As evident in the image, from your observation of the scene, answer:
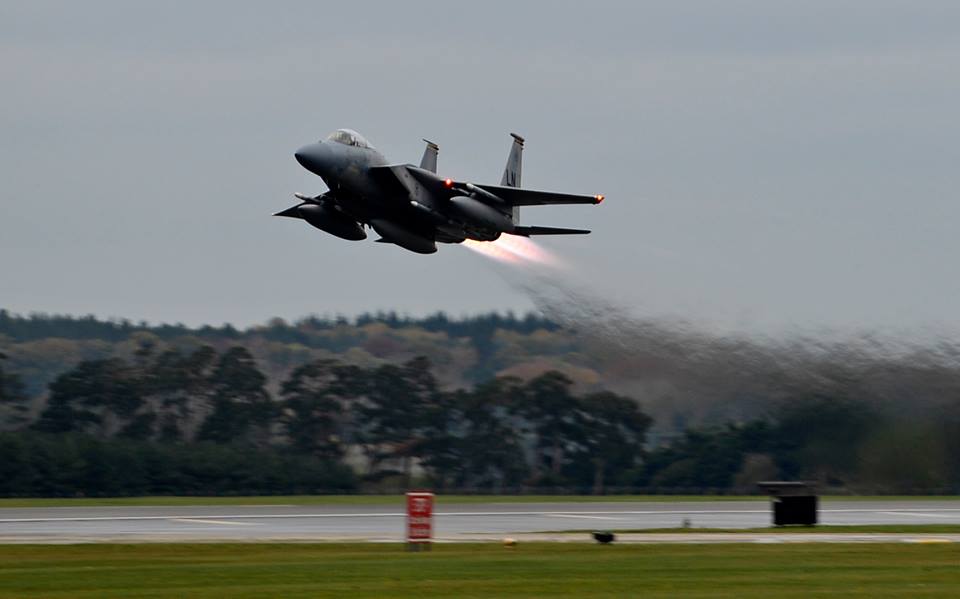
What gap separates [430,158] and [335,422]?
1015 inches

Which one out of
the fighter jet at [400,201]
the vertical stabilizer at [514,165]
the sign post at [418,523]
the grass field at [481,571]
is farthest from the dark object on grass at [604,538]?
the vertical stabilizer at [514,165]

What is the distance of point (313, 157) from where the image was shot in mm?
37219

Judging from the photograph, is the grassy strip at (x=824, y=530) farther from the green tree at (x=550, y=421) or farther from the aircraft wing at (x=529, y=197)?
the green tree at (x=550, y=421)

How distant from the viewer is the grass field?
19703mm

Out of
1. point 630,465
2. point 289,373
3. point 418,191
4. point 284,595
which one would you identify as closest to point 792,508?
point 418,191

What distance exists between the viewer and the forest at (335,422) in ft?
177

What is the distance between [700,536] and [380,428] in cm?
3559

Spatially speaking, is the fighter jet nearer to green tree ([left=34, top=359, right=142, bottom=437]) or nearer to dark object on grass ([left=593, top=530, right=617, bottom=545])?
dark object on grass ([left=593, top=530, right=617, bottom=545])

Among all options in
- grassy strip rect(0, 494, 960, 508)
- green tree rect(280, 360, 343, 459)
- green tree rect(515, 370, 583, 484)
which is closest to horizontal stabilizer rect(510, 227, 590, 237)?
grassy strip rect(0, 494, 960, 508)

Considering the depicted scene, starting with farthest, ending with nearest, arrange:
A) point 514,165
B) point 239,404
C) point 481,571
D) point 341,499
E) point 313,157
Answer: point 239,404 < point 341,499 < point 514,165 < point 313,157 < point 481,571

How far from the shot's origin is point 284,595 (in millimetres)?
19094

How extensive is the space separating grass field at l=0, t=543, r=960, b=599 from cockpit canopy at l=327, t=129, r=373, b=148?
43.0 ft

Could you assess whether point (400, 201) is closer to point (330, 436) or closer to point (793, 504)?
point (793, 504)

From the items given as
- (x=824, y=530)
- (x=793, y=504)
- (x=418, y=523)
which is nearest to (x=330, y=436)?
(x=793, y=504)
